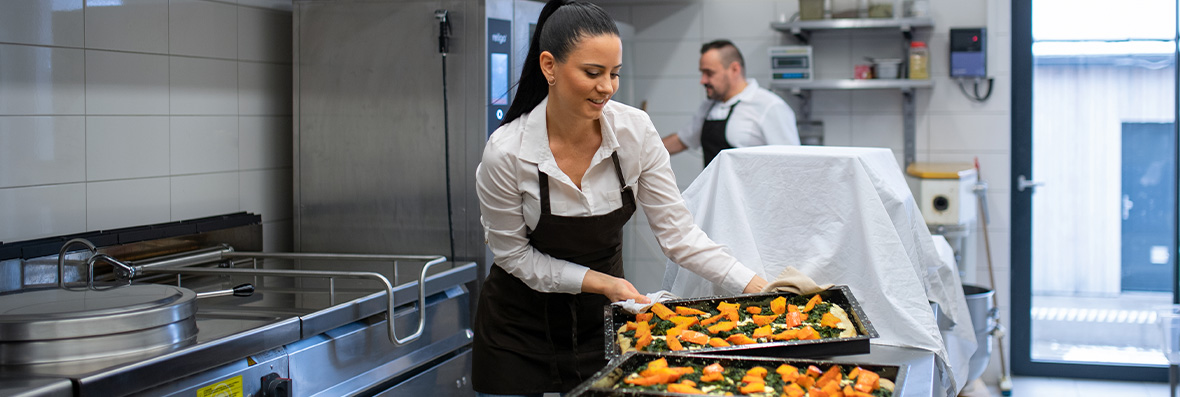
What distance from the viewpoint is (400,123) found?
316 cm

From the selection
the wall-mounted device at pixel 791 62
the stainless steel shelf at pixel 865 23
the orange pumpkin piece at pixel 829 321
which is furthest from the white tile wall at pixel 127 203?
the stainless steel shelf at pixel 865 23

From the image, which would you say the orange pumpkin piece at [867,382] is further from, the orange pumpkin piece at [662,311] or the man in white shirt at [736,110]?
the man in white shirt at [736,110]

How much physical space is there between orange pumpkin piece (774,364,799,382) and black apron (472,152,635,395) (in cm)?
64

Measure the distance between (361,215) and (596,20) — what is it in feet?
5.60

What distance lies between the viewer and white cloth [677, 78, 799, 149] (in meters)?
3.91

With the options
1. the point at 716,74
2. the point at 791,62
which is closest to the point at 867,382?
the point at 716,74

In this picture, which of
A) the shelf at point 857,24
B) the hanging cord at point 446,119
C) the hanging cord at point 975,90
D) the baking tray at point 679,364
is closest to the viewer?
the baking tray at point 679,364

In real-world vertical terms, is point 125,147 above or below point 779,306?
above

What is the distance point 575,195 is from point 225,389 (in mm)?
863

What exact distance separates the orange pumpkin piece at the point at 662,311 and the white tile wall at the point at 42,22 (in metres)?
1.79

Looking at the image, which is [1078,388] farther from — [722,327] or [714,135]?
[722,327]

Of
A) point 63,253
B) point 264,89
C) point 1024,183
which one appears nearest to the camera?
point 63,253

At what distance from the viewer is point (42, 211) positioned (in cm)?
253

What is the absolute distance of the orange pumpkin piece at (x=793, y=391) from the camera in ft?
4.50
